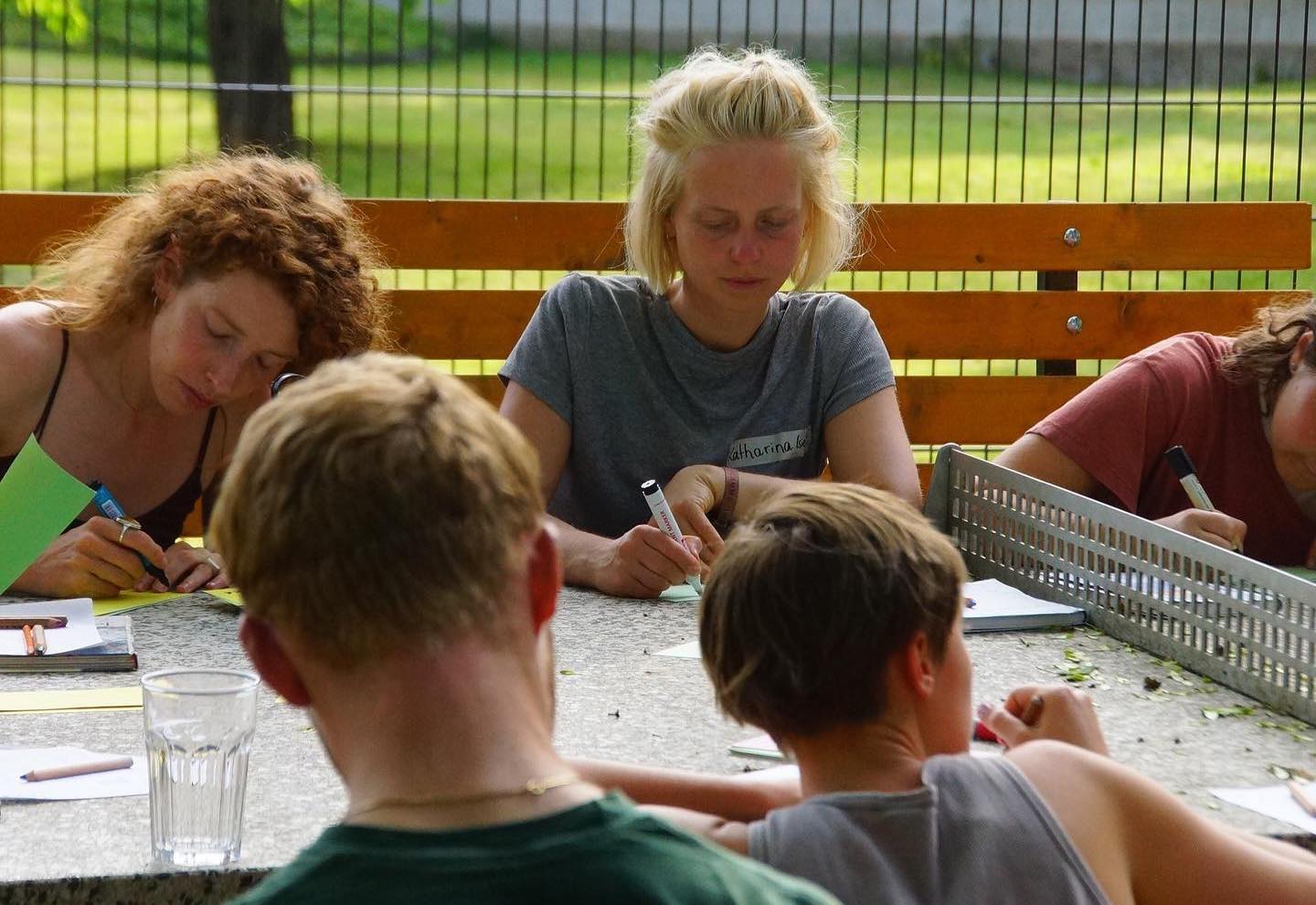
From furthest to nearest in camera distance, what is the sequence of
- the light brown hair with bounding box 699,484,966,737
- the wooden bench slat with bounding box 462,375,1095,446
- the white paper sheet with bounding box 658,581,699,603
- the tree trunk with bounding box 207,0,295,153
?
the tree trunk with bounding box 207,0,295,153 → the wooden bench slat with bounding box 462,375,1095,446 → the white paper sheet with bounding box 658,581,699,603 → the light brown hair with bounding box 699,484,966,737

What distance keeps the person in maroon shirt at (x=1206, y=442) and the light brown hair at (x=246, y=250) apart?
1248mm

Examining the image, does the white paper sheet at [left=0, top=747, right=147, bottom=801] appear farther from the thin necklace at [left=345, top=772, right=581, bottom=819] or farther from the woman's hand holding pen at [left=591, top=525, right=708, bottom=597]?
the woman's hand holding pen at [left=591, top=525, right=708, bottom=597]

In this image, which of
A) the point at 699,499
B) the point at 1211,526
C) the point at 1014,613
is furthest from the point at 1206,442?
the point at 699,499

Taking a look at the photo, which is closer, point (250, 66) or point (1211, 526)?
point (1211, 526)

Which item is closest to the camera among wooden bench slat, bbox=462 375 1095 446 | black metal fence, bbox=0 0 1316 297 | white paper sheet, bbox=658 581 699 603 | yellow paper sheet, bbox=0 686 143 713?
yellow paper sheet, bbox=0 686 143 713

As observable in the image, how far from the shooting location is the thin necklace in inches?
35.8

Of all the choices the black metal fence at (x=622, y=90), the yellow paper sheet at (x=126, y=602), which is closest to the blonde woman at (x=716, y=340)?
the yellow paper sheet at (x=126, y=602)

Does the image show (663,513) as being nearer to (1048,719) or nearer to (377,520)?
(1048,719)

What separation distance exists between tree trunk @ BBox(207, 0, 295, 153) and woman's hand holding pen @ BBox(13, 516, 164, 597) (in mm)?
3257

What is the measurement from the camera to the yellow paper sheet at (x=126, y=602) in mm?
2473

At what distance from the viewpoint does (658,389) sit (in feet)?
9.98

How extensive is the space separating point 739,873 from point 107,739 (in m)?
1.12

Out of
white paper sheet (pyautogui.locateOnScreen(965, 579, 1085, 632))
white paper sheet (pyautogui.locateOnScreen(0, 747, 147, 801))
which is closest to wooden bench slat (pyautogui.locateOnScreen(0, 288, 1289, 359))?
white paper sheet (pyautogui.locateOnScreen(965, 579, 1085, 632))

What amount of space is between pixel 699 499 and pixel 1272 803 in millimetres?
1277
